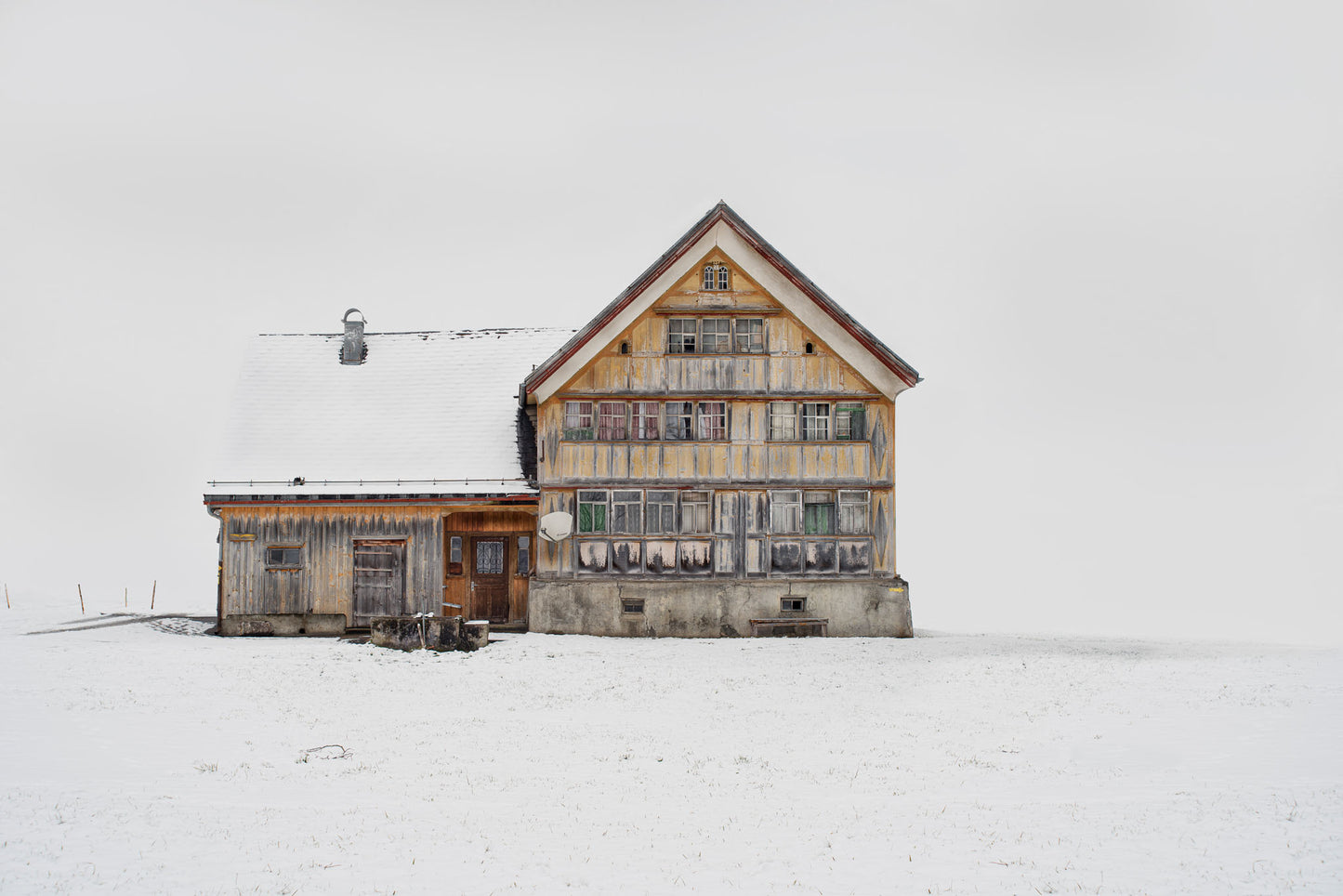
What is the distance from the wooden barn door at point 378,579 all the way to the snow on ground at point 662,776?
4.54 meters

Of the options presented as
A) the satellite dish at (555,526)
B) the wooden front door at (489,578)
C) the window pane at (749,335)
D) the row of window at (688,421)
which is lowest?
the wooden front door at (489,578)

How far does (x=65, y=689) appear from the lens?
1487 centimetres

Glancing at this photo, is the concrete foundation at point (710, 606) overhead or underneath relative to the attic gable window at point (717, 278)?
underneath

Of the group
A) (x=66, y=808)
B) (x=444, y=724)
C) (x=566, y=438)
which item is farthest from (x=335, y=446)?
(x=66, y=808)

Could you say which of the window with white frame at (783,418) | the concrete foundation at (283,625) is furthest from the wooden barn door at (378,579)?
the window with white frame at (783,418)

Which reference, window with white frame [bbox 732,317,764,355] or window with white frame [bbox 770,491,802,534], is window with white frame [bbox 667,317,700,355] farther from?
window with white frame [bbox 770,491,802,534]

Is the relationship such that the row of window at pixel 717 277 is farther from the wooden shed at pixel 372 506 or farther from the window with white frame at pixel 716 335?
the wooden shed at pixel 372 506

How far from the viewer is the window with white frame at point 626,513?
22562 millimetres

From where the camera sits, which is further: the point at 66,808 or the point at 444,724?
the point at 444,724

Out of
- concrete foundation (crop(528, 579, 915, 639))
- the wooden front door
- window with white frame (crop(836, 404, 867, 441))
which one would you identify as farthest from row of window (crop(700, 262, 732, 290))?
the wooden front door

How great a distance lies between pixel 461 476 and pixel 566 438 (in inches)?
113

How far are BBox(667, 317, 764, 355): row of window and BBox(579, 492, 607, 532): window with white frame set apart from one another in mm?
4040

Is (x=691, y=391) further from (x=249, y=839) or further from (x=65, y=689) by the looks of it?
(x=249, y=839)

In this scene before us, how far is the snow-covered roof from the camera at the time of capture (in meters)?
23.2
